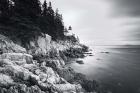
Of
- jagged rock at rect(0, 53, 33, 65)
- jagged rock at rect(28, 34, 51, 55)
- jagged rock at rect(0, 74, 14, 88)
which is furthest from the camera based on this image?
jagged rock at rect(28, 34, 51, 55)

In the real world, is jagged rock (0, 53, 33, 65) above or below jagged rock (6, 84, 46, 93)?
above

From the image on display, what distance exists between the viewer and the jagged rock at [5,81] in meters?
10.8

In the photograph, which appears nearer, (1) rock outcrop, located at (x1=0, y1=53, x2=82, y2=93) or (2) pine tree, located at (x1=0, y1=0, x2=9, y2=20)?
(1) rock outcrop, located at (x1=0, y1=53, x2=82, y2=93)

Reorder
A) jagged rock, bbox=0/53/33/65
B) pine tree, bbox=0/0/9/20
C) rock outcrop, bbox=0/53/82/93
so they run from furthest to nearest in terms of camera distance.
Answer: pine tree, bbox=0/0/9/20, jagged rock, bbox=0/53/33/65, rock outcrop, bbox=0/53/82/93

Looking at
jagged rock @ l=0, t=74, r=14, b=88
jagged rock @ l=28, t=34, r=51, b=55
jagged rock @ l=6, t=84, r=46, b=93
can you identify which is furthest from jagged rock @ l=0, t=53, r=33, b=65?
jagged rock @ l=28, t=34, r=51, b=55

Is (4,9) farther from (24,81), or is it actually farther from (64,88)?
(64,88)

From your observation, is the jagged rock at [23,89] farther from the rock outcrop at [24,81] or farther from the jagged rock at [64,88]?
the jagged rock at [64,88]

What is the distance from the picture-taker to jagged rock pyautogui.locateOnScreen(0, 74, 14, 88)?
10767 millimetres

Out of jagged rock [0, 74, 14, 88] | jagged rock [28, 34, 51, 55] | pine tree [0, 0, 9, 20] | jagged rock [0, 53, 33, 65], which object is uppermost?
pine tree [0, 0, 9, 20]

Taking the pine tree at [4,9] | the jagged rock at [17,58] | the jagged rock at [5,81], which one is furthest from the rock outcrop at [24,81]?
the pine tree at [4,9]

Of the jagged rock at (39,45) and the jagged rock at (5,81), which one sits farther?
the jagged rock at (39,45)

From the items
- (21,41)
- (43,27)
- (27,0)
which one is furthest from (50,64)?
(27,0)

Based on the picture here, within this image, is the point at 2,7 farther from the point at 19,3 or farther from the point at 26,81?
the point at 26,81

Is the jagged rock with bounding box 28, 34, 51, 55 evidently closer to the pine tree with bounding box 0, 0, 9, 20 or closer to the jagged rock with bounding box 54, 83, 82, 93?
the pine tree with bounding box 0, 0, 9, 20
